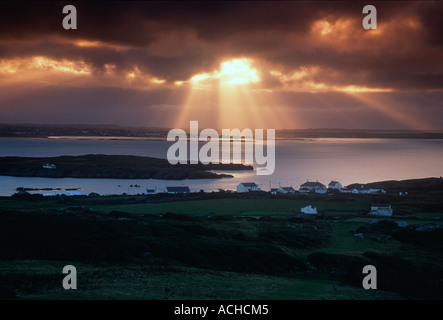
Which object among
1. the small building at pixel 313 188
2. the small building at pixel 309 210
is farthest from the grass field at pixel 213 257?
the small building at pixel 313 188

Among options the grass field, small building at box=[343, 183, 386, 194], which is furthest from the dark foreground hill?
the grass field

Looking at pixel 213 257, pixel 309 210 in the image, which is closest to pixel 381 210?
pixel 309 210

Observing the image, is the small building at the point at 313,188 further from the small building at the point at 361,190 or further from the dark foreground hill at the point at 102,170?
the dark foreground hill at the point at 102,170

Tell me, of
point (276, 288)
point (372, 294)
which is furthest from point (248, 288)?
point (372, 294)

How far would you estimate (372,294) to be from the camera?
28.2m

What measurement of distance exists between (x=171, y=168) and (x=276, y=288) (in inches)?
4776

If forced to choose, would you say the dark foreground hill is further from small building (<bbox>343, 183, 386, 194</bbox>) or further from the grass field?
the grass field

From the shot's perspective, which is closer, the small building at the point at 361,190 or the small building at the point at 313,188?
the small building at the point at 361,190

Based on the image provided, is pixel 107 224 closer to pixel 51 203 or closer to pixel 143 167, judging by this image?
pixel 51 203

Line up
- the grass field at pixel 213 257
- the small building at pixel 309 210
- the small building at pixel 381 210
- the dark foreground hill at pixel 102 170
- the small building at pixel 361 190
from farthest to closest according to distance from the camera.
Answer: the dark foreground hill at pixel 102 170
the small building at pixel 361 190
the small building at pixel 309 210
the small building at pixel 381 210
the grass field at pixel 213 257

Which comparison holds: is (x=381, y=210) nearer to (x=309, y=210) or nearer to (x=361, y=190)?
(x=309, y=210)

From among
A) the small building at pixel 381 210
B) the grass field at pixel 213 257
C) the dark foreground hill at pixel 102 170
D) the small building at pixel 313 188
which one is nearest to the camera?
Result: the grass field at pixel 213 257

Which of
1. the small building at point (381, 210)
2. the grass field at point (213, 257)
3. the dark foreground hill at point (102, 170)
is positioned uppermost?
the dark foreground hill at point (102, 170)

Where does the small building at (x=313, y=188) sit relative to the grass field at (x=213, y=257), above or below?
above
